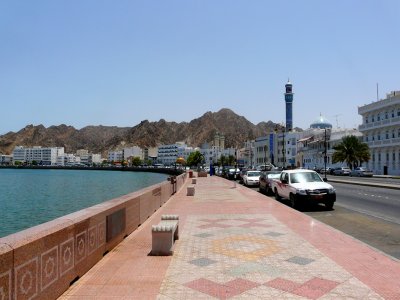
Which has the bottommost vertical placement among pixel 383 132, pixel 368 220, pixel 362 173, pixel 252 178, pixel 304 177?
pixel 368 220

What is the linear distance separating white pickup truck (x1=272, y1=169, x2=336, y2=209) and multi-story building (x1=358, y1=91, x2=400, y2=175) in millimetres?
48811

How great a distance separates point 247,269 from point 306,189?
1098 centimetres

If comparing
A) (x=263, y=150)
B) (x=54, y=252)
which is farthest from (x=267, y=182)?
(x=263, y=150)

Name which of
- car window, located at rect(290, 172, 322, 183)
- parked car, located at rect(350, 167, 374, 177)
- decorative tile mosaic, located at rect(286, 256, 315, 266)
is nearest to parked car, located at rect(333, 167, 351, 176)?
parked car, located at rect(350, 167, 374, 177)

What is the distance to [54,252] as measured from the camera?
18.3ft

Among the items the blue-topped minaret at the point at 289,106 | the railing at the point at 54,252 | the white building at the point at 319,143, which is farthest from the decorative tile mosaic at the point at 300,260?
the blue-topped minaret at the point at 289,106

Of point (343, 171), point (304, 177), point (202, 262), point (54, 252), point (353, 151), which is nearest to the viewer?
point (54, 252)

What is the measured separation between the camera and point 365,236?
1123cm

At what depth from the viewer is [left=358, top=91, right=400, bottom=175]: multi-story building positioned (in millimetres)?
63812

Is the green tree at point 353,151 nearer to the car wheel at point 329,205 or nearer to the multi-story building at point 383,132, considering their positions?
the multi-story building at point 383,132

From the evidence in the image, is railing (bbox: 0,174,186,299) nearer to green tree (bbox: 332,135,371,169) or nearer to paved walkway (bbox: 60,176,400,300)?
paved walkway (bbox: 60,176,400,300)

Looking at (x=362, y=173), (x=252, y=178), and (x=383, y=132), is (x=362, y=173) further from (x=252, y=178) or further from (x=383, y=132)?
(x=252, y=178)

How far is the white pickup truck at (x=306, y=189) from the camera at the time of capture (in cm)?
1739

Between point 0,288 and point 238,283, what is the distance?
11.2 ft
